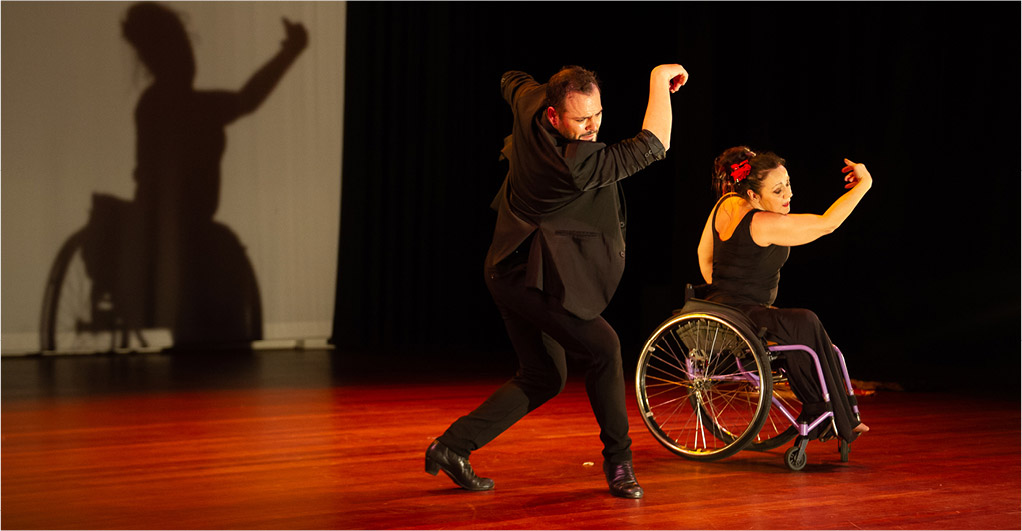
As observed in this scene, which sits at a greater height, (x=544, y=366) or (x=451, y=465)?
(x=544, y=366)

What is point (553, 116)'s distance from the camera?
2400 millimetres

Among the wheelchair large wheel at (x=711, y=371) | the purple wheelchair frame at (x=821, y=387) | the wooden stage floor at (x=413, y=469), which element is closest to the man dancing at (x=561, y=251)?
the wooden stage floor at (x=413, y=469)

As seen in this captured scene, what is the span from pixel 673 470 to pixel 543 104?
1117mm

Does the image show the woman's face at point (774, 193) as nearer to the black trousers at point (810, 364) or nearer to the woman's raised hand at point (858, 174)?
the woman's raised hand at point (858, 174)

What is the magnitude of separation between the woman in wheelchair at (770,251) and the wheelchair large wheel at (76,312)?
13.2 ft

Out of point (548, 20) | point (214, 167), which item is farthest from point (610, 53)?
point (214, 167)

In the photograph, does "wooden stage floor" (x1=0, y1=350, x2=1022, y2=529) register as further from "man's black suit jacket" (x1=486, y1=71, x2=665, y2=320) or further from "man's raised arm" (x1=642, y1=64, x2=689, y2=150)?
"man's raised arm" (x1=642, y1=64, x2=689, y2=150)

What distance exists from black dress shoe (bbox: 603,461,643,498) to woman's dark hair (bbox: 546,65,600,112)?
87 cm

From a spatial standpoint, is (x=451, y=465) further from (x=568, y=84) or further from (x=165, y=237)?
(x=165, y=237)

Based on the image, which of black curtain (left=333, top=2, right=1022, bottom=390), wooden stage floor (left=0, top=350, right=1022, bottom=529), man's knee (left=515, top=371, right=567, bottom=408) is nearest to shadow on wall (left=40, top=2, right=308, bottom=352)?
black curtain (left=333, top=2, right=1022, bottom=390)

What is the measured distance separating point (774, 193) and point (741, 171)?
112mm

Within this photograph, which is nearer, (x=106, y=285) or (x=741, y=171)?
(x=741, y=171)

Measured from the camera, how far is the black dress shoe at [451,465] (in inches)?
102

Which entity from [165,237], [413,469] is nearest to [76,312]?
[165,237]
